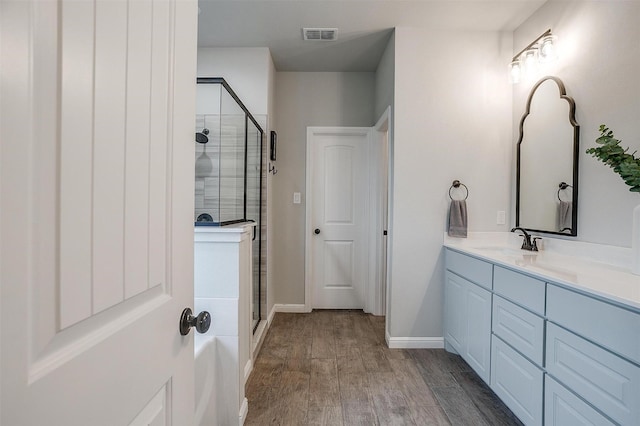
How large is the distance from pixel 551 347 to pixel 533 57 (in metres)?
2.10

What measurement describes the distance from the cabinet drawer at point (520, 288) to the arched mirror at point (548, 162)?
62cm

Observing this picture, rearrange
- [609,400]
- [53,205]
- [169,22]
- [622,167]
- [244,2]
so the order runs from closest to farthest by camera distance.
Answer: [53,205] < [169,22] < [609,400] < [622,167] < [244,2]

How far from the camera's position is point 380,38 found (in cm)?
290

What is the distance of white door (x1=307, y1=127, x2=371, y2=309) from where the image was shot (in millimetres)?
3643

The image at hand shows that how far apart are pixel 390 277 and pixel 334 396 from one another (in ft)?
3.58

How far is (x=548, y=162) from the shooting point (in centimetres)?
225

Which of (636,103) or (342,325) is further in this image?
(342,325)

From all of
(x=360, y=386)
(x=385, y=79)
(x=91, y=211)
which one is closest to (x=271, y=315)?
(x=360, y=386)

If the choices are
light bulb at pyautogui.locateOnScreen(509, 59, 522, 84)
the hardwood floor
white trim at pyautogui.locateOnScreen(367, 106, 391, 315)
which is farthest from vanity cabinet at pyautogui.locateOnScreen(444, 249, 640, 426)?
light bulb at pyautogui.locateOnScreen(509, 59, 522, 84)

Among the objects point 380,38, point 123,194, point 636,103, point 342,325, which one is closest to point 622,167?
point 636,103

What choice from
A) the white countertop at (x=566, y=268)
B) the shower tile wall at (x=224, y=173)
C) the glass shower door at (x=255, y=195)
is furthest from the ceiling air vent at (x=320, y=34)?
the white countertop at (x=566, y=268)

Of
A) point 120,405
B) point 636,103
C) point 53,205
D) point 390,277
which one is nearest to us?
point 53,205

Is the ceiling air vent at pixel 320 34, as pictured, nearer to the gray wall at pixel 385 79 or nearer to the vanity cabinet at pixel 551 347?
the gray wall at pixel 385 79

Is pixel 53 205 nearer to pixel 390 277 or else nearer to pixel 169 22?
pixel 169 22
